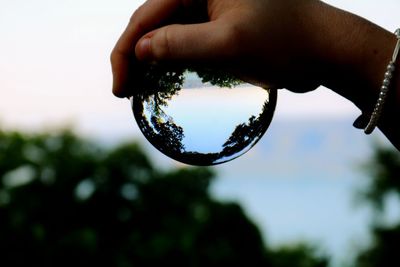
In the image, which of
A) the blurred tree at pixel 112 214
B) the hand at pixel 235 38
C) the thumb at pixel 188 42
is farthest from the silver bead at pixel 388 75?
the blurred tree at pixel 112 214

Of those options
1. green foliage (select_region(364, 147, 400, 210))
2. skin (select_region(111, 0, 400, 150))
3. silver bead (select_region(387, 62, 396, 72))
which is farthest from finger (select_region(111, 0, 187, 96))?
green foliage (select_region(364, 147, 400, 210))

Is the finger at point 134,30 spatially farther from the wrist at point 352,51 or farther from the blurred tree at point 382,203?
the blurred tree at point 382,203

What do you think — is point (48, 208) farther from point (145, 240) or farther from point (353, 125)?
point (353, 125)

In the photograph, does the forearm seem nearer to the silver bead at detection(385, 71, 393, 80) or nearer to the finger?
the silver bead at detection(385, 71, 393, 80)

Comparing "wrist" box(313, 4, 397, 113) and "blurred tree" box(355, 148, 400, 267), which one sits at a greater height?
"wrist" box(313, 4, 397, 113)

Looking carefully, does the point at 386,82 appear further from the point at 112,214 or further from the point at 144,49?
the point at 112,214

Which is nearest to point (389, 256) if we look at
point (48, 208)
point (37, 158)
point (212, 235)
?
point (212, 235)

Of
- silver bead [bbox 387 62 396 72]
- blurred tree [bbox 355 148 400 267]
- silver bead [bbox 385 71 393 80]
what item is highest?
silver bead [bbox 387 62 396 72]
